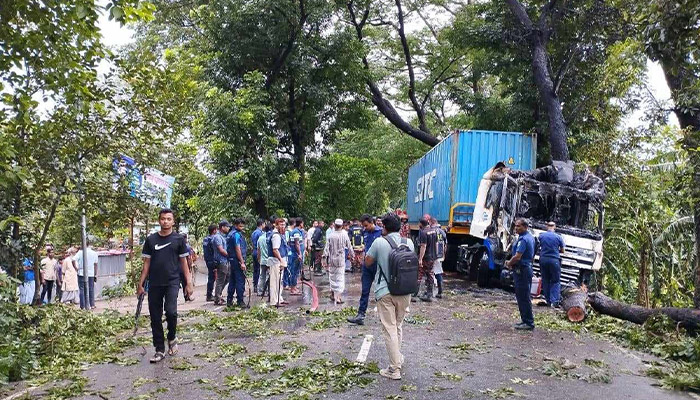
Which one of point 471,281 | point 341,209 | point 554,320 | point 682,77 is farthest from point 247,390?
point 341,209

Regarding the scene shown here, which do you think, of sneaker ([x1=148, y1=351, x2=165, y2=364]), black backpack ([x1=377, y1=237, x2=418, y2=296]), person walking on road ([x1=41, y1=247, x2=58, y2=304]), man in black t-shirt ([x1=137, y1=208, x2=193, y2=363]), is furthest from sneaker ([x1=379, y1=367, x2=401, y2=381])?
person walking on road ([x1=41, y1=247, x2=58, y2=304])

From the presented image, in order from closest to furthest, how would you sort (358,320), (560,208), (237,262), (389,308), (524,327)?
(389,308)
(358,320)
(524,327)
(237,262)
(560,208)

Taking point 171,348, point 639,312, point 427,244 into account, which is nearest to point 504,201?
point 427,244

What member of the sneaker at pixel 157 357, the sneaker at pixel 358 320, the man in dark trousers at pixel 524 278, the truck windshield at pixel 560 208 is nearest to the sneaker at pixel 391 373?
the sneaker at pixel 157 357

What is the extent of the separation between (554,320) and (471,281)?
7.43 meters

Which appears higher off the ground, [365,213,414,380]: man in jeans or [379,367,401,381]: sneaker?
[365,213,414,380]: man in jeans

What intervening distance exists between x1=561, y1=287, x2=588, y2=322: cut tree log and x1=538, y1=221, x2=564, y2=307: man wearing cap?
66 centimetres

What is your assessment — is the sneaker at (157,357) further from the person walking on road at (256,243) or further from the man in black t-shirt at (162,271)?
the person walking on road at (256,243)

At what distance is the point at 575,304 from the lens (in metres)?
10.8

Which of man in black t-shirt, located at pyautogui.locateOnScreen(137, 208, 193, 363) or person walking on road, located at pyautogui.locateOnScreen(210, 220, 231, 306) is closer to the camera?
man in black t-shirt, located at pyautogui.locateOnScreen(137, 208, 193, 363)

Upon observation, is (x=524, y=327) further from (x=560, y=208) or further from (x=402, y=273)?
(x=560, y=208)

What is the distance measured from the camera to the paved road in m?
6.19

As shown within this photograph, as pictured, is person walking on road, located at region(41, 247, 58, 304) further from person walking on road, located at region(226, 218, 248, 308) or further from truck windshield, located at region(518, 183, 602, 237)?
truck windshield, located at region(518, 183, 602, 237)

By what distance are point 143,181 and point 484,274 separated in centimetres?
929
